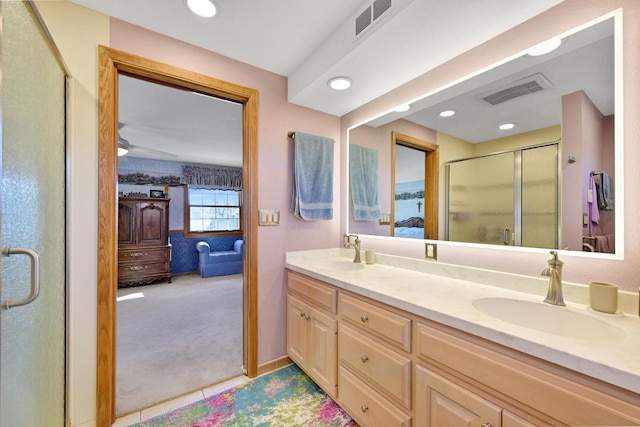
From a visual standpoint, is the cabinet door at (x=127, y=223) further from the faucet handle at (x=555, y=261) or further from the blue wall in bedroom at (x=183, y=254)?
the faucet handle at (x=555, y=261)

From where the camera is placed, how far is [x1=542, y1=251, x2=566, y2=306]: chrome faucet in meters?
1.08

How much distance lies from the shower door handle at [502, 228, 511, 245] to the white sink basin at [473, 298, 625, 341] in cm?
35

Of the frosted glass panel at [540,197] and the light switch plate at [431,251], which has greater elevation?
the frosted glass panel at [540,197]

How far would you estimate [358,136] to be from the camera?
2295 mm

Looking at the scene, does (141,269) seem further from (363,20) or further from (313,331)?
(363,20)

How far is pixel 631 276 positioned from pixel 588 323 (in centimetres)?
26

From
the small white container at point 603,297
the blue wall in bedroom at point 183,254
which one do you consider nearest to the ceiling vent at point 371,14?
the small white container at point 603,297

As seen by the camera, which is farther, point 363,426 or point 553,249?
point 363,426

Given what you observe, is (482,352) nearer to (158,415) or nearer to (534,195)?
(534,195)

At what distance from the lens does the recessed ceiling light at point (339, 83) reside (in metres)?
Result: 1.78

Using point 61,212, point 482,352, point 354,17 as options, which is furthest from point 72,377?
point 354,17

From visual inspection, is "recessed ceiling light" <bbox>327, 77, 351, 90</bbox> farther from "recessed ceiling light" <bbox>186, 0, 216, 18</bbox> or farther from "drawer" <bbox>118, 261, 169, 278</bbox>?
"drawer" <bbox>118, 261, 169, 278</bbox>

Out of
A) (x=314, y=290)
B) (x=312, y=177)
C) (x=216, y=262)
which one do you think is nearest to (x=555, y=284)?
(x=314, y=290)

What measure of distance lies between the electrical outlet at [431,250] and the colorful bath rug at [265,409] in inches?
43.1
